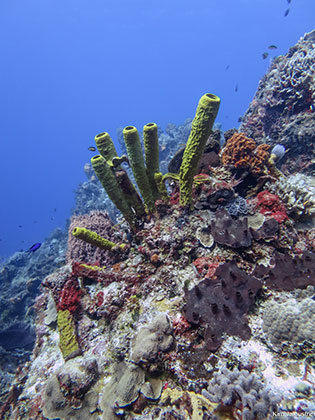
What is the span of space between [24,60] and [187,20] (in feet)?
387

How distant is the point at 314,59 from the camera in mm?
8211

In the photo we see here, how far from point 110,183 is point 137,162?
678mm

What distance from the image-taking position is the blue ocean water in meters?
121

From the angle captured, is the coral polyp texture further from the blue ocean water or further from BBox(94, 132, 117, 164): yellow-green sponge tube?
the blue ocean water

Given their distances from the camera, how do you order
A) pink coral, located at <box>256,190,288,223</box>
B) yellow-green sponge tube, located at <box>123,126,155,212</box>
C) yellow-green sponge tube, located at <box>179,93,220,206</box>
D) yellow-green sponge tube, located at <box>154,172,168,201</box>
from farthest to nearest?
yellow-green sponge tube, located at <box>154,172,168,201</box>, pink coral, located at <box>256,190,288,223</box>, yellow-green sponge tube, located at <box>123,126,155,212</box>, yellow-green sponge tube, located at <box>179,93,220,206</box>

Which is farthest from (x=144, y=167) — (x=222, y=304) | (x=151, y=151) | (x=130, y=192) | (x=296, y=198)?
(x=296, y=198)

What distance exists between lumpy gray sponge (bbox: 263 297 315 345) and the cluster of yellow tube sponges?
245 cm

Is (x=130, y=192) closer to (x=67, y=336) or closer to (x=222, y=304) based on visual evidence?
(x=222, y=304)

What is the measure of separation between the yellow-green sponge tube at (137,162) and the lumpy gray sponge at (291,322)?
9.89 feet

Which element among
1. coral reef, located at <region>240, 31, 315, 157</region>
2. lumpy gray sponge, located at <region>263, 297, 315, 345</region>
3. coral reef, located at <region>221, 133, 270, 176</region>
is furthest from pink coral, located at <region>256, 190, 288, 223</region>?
coral reef, located at <region>240, 31, 315, 157</region>

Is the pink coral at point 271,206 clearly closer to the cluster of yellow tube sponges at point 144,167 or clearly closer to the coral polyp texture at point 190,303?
the coral polyp texture at point 190,303

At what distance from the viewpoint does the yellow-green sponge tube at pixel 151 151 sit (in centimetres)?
404

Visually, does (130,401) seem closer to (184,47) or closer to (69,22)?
(69,22)

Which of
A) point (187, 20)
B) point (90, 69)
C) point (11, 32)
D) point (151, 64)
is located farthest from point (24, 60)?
point (187, 20)
